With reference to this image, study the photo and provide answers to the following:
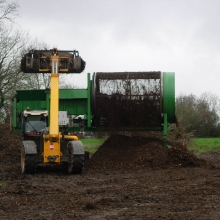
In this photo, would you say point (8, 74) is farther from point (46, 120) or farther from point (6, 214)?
point (6, 214)

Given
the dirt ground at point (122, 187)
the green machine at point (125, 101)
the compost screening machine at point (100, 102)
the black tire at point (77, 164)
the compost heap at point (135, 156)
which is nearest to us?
the dirt ground at point (122, 187)

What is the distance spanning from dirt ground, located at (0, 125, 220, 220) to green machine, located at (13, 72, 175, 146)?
0.69 meters

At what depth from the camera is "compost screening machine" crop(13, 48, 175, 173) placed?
16750 mm

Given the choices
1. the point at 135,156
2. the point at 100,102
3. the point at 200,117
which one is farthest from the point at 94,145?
the point at 200,117

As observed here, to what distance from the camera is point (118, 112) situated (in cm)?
1842

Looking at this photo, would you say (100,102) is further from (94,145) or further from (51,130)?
(94,145)

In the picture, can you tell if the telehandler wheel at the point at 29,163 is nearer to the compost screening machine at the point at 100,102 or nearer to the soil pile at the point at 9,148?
the compost screening machine at the point at 100,102

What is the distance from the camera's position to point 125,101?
18.3 metres

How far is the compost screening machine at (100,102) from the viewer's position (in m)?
16.8

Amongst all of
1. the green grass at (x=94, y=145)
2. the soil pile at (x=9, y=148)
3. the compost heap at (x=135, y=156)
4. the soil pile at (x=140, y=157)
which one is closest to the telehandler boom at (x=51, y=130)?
the compost heap at (x=135, y=156)

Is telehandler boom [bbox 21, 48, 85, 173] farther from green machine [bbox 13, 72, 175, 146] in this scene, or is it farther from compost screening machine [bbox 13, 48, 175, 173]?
green machine [bbox 13, 72, 175, 146]

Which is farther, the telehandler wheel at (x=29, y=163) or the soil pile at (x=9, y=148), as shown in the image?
the soil pile at (x=9, y=148)

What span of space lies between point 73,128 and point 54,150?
368 cm

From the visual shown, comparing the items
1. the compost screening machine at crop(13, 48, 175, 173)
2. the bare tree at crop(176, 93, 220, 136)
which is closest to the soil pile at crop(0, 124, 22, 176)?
the compost screening machine at crop(13, 48, 175, 173)
